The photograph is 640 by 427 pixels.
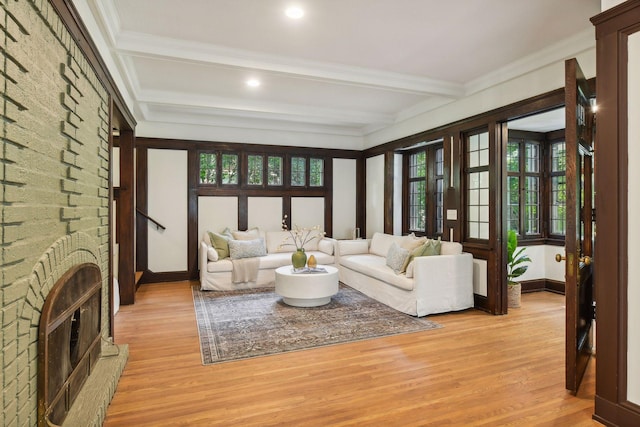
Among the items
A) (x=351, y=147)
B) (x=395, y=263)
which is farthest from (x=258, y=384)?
(x=351, y=147)

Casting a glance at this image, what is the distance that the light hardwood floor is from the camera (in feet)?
7.69

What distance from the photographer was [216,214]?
6.72 meters

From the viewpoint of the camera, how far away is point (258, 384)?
109 inches

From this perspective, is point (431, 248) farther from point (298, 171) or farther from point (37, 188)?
point (37, 188)

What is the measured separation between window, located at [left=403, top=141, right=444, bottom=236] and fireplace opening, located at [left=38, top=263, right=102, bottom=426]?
4670 millimetres

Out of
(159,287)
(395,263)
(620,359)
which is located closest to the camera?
(620,359)

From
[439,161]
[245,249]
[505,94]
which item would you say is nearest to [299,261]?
[245,249]

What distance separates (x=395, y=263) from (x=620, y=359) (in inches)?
111

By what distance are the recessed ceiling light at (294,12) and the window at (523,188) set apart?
14.0ft

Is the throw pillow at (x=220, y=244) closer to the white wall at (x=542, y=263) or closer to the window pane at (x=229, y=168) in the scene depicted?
the window pane at (x=229, y=168)

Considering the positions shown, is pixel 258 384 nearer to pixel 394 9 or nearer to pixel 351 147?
A: pixel 394 9

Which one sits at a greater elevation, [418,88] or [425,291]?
[418,88]

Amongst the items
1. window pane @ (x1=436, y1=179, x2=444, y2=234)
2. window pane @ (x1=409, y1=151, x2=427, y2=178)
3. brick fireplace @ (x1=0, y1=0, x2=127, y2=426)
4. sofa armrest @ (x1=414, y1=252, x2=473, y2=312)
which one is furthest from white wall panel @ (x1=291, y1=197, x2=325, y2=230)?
brick fireplace @ (x1=0, y1=0, x2=127, y2=426)

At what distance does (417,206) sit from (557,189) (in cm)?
217
